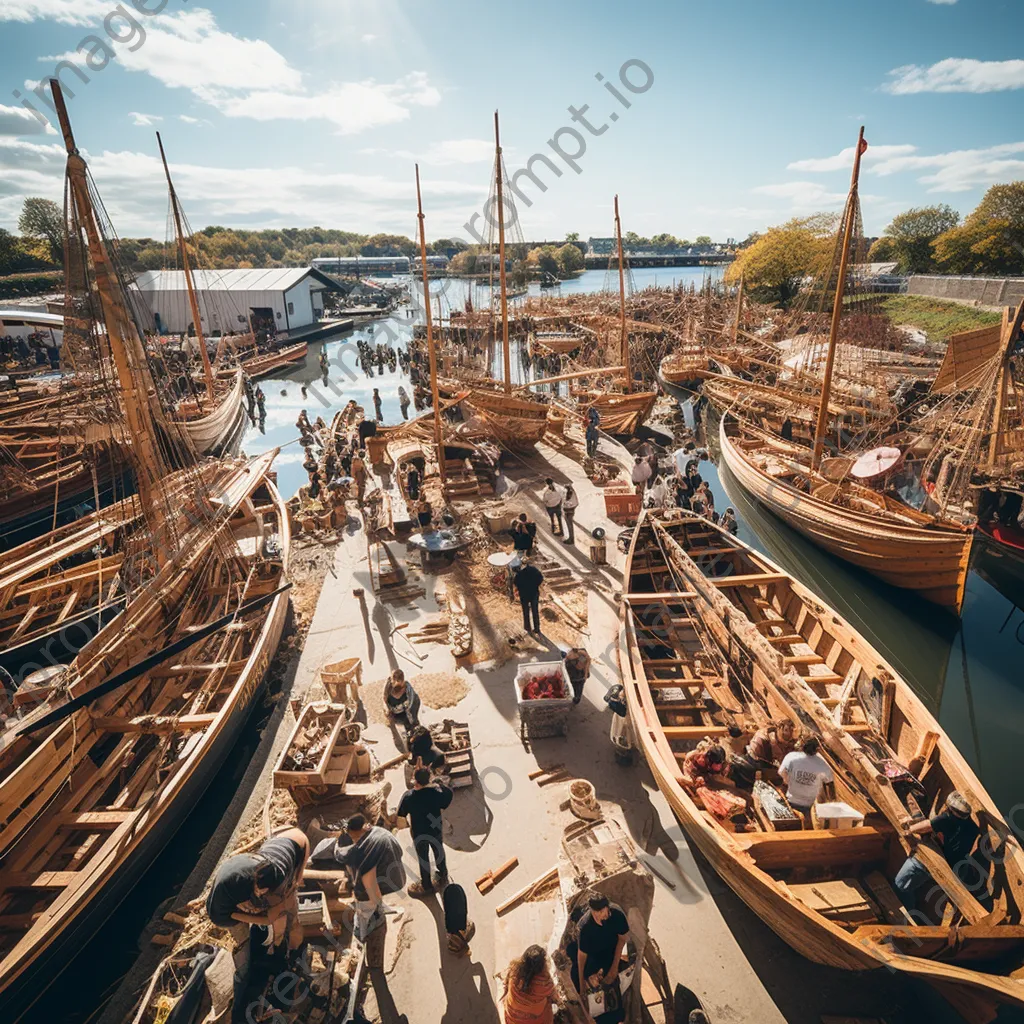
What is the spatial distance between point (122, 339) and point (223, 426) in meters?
18.2

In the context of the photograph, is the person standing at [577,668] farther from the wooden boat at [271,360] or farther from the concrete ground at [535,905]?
the wooden boat at [271,360]

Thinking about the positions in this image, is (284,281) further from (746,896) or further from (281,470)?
(746,896)

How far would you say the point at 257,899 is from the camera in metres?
4.27

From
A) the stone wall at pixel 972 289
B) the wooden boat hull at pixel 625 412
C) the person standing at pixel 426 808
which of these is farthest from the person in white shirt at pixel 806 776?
the stone wall at pixel 972 289

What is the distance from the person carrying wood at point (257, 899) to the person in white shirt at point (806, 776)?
203 inches

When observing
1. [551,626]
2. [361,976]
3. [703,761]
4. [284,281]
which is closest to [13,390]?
[551,626]

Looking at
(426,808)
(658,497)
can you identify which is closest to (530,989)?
(426,808)

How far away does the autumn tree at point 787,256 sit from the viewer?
54.2m

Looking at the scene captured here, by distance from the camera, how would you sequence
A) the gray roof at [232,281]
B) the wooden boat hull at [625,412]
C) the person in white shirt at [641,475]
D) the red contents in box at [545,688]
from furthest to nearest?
the gray roof at [232,281], the wooden boat hull at [625,412], the person in white shirt at [641,475], the red contents in box at [545,688]

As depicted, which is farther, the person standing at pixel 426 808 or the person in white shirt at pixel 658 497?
the person in white shirt at pixel 658 497

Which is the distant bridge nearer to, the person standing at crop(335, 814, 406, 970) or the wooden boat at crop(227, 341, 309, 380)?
the wooden boat at crop(227, 341, 309, 380)

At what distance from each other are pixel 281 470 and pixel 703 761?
19993mm

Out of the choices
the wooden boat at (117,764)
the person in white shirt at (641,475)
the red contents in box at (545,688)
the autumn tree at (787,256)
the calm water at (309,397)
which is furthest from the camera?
the autumn tree at (787,256)

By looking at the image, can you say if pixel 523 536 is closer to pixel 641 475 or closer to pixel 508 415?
pixel 641 475
